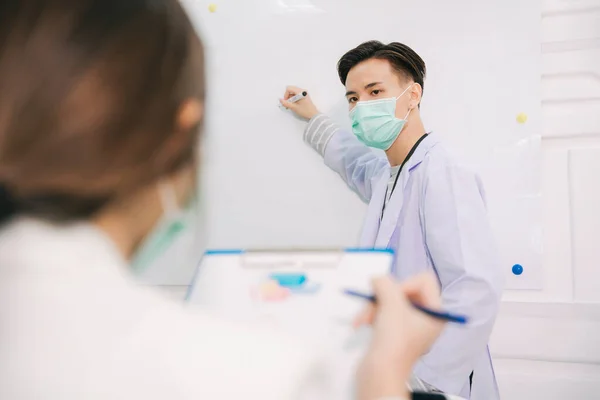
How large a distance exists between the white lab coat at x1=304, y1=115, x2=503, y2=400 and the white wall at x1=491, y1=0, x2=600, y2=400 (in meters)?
0.14

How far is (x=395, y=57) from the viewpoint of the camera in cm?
117

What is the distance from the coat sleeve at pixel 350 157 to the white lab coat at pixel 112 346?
3.00 feet

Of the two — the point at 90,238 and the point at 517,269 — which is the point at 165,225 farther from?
the point at 517,269

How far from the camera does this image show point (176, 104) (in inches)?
14.4

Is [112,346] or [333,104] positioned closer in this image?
[112,346]

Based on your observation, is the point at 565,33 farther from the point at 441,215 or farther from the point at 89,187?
the point at 89,187

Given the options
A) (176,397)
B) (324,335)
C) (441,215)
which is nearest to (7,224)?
(176,397)

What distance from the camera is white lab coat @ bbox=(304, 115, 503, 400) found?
953mm

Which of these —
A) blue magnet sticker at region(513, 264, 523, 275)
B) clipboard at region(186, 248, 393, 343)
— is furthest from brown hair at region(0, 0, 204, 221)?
blue magnet sticker at region(513, 264, 523, 275)

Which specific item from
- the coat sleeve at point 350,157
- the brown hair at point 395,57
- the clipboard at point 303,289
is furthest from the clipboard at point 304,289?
the brown hair at point 395,57

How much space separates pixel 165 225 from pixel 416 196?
719 mm

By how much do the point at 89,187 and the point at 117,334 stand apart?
0.10 metres

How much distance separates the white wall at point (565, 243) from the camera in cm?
112

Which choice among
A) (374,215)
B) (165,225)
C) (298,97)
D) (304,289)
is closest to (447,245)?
(374,215)
